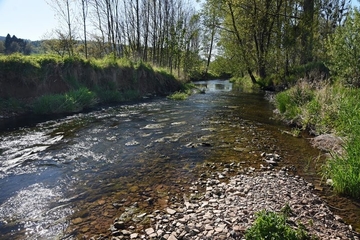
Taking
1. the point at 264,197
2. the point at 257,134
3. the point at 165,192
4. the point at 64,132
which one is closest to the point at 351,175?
the point at 264,197

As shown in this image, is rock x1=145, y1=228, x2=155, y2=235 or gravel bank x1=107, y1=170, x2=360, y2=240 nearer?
gravel bank x1=107, y1=170, x2=360, y2=240

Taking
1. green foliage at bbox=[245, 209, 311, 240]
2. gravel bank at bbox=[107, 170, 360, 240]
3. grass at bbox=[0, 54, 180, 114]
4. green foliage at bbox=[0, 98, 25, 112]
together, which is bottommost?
gravel bank at bbox=[107, 170, 360, 240]

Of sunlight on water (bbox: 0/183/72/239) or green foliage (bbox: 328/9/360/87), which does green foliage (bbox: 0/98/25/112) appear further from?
green foliage (bbox: 328/9/360/87)

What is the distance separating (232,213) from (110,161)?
3.91 metres

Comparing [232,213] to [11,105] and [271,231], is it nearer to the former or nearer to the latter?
[271,231]

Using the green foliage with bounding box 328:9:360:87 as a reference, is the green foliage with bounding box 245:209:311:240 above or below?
below

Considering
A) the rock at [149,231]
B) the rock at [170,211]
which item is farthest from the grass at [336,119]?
the rock at [149,231]

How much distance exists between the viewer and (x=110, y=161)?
700 cm

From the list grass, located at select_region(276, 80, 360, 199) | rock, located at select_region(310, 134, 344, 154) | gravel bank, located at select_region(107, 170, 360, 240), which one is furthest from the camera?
rock, located at select_region(310, 134, 344, 154)

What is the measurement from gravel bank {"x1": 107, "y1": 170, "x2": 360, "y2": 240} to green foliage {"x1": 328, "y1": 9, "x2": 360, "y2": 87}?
8.82m

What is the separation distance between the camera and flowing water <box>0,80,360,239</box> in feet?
14.6

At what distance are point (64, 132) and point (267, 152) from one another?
7.21 metres

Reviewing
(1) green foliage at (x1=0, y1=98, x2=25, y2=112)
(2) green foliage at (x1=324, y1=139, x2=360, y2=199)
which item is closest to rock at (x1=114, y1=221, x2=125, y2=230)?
(2) green foliage at (x1=324, y1=139, x2=360, y2=199)

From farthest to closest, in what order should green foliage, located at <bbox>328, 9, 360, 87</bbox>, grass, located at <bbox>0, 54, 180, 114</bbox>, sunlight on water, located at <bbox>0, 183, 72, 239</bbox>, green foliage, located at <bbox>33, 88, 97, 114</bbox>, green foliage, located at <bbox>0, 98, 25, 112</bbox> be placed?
grass, located at <bbox>0, 54, 180, 114</bbox> → green foliage, located at <bbox>33, 88, 97, 114</bbox> → green foliage, located at <bbox>0, 98, 25, 112</bbox> → green foliage, located at <bbox>328, 9, 360, 87</bbox> → sunlight on water, located at <bbox>0, 183, 72, 239</bbox>
